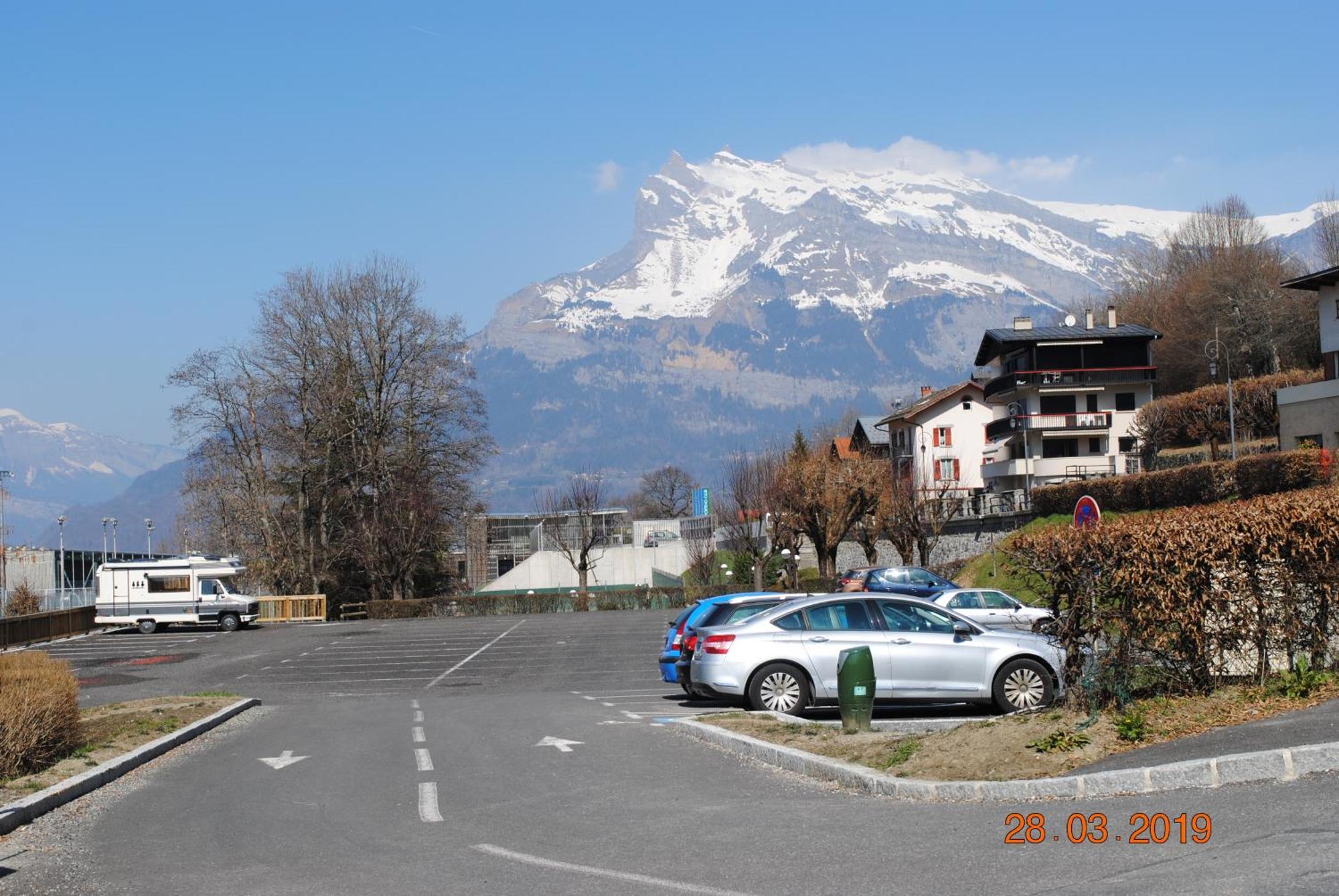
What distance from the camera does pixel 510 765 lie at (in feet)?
45.1

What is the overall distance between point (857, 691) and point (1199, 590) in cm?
351

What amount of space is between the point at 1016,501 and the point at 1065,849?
195 feet

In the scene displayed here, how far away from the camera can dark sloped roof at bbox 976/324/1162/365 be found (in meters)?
81.2

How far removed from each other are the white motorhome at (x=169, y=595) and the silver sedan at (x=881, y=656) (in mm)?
41996

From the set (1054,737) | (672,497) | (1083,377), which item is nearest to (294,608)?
(1083,377)

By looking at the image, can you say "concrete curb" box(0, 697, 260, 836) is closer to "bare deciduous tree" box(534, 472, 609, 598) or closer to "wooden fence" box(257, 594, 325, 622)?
"wooden fence" box(257, 594, 325, 622)

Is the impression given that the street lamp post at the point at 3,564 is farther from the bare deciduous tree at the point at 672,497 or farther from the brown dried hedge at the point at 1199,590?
the bare deciduous tree at the point at 672,497

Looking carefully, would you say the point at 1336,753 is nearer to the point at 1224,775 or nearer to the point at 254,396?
the point at 1224,775

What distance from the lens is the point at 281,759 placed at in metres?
15.1

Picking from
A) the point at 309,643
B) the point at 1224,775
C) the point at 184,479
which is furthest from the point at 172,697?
the point at 184,479

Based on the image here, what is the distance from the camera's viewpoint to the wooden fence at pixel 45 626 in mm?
42469

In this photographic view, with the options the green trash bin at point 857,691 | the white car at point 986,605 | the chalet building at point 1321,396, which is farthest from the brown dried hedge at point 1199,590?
the chalet building at point 1321,396

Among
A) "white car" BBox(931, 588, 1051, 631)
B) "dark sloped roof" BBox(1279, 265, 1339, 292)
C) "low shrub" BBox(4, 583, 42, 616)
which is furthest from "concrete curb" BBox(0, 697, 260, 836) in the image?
"dark sloped roof" BBox(1279, 265, 1339, 292)

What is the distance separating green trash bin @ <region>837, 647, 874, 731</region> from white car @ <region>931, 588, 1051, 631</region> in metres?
17.3
